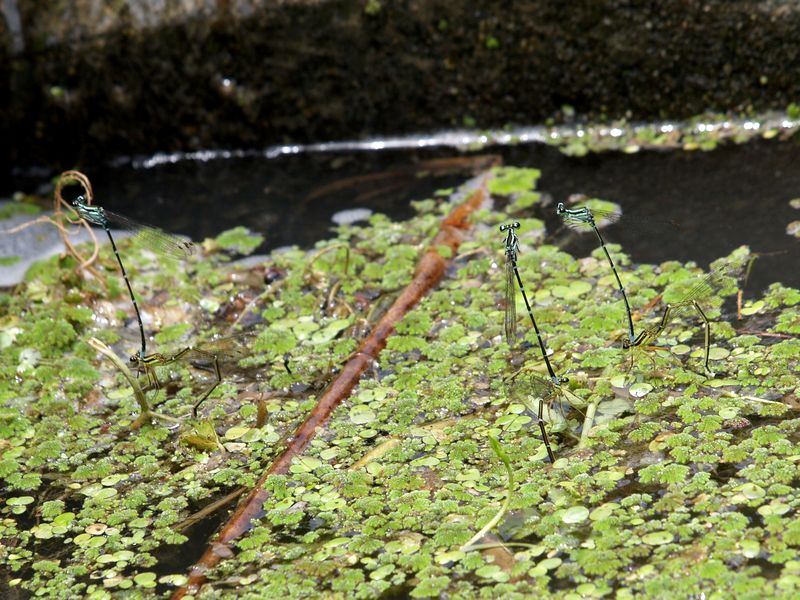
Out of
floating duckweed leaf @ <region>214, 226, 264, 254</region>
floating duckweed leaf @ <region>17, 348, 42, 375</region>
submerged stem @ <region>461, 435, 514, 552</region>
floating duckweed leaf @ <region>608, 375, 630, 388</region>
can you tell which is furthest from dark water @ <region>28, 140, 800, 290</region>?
submerged stem @ <region>461, 435, 514, 552</region>

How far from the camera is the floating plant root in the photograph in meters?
2.70

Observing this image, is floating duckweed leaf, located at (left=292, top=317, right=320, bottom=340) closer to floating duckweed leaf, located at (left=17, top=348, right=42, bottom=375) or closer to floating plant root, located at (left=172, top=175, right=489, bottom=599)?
floating plant root, located at (left=172, top=175, right=489, bottom=599)

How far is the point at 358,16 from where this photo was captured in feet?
17.5

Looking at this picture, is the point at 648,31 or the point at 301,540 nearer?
the point at 301,540

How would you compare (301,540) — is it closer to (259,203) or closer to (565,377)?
(565,377)

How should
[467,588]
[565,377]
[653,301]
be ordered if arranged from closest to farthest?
[467,588], [565,377], [653,301]

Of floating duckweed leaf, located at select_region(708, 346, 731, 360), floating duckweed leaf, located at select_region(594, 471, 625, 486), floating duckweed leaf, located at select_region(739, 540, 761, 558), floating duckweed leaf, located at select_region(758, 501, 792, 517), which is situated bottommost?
floating duckweed leaf, located at select_region(739, 540, 761, 558)

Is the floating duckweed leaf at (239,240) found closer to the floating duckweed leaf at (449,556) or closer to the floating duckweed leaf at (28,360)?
the floating duckweed leaf at (28,360)

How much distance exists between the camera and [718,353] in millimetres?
3256

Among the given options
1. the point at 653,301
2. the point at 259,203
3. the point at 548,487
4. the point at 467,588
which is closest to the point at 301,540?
the point at 467,588

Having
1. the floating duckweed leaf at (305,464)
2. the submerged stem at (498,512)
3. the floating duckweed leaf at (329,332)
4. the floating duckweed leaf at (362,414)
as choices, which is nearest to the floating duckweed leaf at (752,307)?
the submerged stem at (498,512)

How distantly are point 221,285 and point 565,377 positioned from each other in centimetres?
174

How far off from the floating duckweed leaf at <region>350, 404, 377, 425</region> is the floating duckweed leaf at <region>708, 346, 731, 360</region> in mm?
1177

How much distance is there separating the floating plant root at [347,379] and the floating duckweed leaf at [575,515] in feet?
2.99
